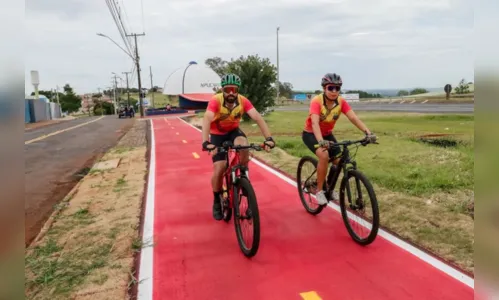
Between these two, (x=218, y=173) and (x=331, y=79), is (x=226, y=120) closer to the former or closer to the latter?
(x=218, y=173)

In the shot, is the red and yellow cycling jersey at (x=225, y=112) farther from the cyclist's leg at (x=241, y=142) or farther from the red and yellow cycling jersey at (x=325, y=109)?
the red and yellow cycling jersey at (x=325, y=109)

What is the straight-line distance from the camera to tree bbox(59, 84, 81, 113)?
104 m

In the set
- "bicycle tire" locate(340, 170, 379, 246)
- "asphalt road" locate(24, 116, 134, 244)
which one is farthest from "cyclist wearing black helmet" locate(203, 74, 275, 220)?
"asphalt road" locate(24, 116, 134, 244)

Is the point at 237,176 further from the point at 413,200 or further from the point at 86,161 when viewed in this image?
the point at 86,161

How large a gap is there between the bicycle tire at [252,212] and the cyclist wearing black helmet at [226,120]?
435 mm

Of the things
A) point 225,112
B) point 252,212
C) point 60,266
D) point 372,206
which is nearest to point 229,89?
point 225,112

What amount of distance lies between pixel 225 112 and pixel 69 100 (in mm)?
114446

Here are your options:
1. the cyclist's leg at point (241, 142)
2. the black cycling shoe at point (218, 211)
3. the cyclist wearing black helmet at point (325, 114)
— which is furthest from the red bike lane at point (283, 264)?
the cyclist's leg at point (241, 142)

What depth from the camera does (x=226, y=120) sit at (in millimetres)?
5590

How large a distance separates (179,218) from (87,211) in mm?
1736

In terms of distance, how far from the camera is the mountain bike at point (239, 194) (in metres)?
4.47

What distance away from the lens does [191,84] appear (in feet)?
218

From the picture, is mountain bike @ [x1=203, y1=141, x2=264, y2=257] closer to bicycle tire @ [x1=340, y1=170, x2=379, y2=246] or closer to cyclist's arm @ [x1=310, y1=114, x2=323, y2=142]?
cyclist's arm @ [x1=310, y1=114, x2=323, y2=142]
